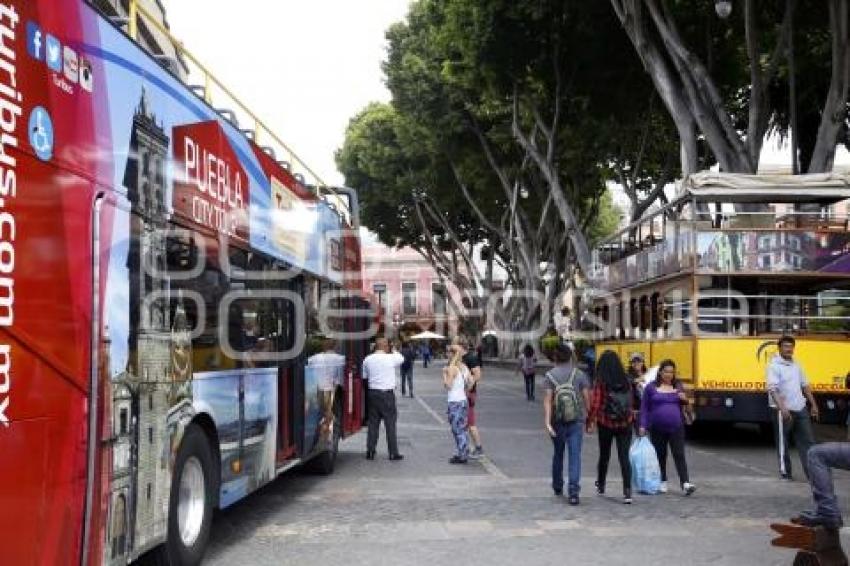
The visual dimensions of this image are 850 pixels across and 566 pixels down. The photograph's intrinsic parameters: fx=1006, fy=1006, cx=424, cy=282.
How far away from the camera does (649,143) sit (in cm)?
3041

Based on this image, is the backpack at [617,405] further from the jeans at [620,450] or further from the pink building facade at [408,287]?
the pink building facade at [408,287]

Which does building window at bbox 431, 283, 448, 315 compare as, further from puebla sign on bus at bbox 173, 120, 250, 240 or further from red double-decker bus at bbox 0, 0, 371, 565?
puebla sign on bus at bbox 173, 120, 250, 240

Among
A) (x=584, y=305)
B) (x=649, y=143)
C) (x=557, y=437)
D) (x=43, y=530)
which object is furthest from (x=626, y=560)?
(x=649, y=143)

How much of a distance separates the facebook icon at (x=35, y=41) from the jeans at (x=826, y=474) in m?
4.62

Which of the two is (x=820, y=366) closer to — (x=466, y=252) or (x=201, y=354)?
(x=201, y=354)

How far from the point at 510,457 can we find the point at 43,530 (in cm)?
944

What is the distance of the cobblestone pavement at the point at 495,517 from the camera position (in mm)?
7188

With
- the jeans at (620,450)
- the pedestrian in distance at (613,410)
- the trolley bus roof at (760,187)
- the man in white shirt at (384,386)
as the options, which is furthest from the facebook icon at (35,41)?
the trolley bus roof at (760,187)

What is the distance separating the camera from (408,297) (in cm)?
8825

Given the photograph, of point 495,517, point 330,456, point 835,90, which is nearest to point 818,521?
point 495,517

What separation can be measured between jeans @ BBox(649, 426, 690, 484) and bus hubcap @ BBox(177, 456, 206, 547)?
522cm

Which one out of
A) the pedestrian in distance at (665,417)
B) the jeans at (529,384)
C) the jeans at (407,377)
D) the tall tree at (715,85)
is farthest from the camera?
the jeans at (407,377)

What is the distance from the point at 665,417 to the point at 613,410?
32.1 inches

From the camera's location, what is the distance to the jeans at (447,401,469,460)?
12344 millimetres
